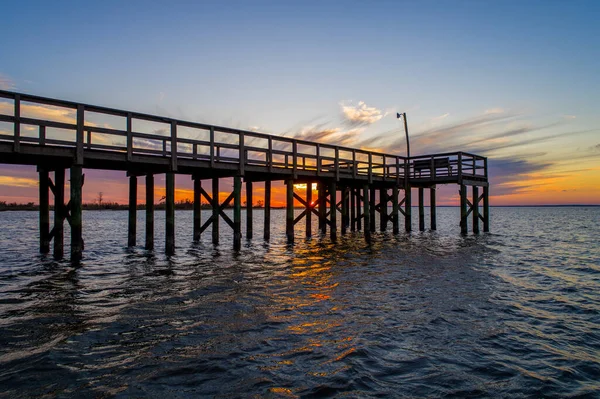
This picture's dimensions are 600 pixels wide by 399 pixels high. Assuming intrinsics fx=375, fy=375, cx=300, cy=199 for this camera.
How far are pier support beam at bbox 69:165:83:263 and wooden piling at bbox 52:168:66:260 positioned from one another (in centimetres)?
159

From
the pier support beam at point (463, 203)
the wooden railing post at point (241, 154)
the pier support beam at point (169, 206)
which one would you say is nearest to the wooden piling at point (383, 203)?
the pier support beam at point (463, 203)

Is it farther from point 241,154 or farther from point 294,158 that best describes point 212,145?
point 294,158

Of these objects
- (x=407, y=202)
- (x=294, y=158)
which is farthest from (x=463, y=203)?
(x=294, y=158)

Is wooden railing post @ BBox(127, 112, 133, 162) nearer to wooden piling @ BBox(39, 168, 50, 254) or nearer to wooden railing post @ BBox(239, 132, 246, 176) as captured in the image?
wooden piling @ BBox(39, 168, 50, 254)

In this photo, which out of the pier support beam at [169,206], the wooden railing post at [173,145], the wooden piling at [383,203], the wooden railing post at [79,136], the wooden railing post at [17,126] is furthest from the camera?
the wooden piling at [383,203]

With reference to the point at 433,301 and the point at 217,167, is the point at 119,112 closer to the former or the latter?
the point at 217,167

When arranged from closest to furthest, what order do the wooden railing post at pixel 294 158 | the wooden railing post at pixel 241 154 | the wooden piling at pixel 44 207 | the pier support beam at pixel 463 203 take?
1. the wooden piling at pixel 44 207
2. the wooden railing post at pixel 241 154
3. the wooden railing post at pixel 294 158
4. the pier support beam at pixel 463 203

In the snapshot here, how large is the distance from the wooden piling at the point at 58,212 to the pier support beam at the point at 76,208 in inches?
62.5

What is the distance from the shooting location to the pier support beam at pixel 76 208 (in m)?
12.3

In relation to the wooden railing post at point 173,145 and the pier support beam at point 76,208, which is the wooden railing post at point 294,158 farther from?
the pier support beam at point 76,208

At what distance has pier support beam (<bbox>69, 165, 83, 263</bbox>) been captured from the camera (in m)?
12.3

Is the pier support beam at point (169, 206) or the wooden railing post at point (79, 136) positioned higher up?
the wooden railing post at point (79, 136)

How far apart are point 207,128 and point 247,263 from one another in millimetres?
5637

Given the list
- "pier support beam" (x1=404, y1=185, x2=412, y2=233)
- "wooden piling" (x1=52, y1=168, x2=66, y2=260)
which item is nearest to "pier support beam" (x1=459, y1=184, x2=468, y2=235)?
"pier support beam" (x1=404, y1=185, x2=412, y2=233)
